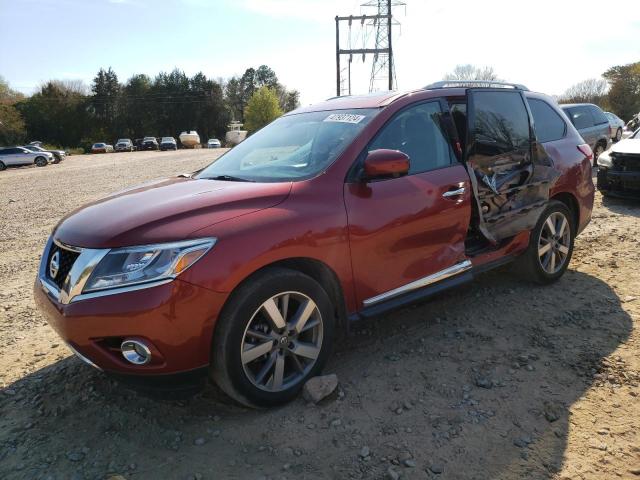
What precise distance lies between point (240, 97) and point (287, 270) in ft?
344

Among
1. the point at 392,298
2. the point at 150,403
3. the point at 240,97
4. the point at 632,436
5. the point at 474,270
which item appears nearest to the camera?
the point at 632,436

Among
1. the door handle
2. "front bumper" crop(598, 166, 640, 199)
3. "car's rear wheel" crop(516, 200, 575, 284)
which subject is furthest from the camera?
"front bumper" crop(598, 166, 640, 199)

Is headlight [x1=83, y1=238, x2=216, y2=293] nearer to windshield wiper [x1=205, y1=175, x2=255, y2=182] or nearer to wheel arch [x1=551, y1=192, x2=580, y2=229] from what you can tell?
windshield wiper [x1=205, y1=175, x2=255, y2=182]

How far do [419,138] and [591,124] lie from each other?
11.5 metres

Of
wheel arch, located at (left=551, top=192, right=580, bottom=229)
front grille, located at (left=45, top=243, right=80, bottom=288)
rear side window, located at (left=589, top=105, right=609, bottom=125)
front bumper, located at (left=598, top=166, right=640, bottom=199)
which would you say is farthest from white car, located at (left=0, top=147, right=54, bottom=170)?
wheel arch, located at (left=551, top=192, right=580, bottom=229)

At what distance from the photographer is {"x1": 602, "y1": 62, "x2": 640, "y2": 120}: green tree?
5556cm

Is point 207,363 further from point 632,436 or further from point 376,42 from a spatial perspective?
point 376,42

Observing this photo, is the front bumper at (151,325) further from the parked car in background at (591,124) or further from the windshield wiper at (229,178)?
the parked car in background at (591,124)

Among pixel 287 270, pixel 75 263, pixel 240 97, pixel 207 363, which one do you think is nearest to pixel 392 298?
pixel 287 270

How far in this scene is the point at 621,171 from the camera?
8.33 metres

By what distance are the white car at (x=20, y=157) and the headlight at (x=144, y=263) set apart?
125ft

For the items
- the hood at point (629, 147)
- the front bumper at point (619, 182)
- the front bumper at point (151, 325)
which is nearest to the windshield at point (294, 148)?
the front bumper at point (151, 325)

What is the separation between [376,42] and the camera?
92.1 ft

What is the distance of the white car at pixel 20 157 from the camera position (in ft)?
112
